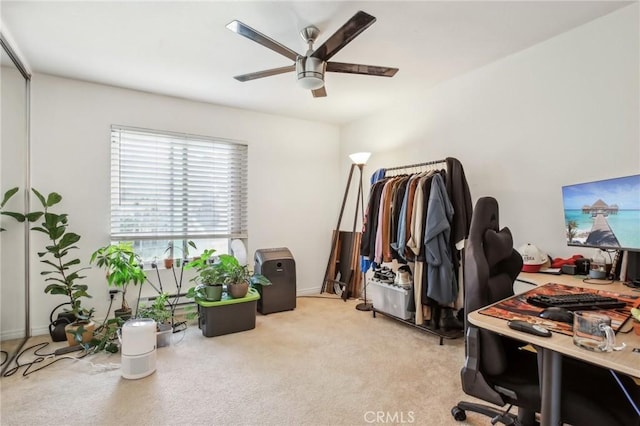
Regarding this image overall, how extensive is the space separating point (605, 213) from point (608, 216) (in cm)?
2

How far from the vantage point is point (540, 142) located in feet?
8.17

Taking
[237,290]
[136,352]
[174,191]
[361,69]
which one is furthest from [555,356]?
[174,191]

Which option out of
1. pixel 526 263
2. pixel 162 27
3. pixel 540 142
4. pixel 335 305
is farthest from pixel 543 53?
pixel 335 305

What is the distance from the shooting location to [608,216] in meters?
1.76

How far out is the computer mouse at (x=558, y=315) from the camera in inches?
45.8

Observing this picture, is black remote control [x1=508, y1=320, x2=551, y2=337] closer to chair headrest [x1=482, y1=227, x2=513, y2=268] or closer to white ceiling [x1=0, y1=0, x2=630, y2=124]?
chair headrest [x1=482, y1=227, x2=513, y2=268]

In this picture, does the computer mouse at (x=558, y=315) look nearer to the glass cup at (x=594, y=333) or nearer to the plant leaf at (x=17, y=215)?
the glass cup at (x=594, y=333)

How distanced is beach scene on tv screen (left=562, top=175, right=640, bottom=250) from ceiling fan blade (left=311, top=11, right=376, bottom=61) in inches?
62.9

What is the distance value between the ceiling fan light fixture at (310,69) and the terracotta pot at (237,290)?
199 centimetres

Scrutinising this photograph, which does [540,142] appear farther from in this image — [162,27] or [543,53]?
[162,27]

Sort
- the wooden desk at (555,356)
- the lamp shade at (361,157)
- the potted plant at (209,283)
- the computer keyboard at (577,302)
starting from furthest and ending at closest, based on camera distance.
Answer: the lamp shade at (361,157) → the potted plant at (209,283) → the computer keyboard at (577,302) → the wooden desk at (555,356)

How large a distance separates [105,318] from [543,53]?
15.3 ft

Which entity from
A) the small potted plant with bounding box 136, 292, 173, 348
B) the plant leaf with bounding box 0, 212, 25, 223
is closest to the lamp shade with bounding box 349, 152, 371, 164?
the small potted plant with bounding box 136, 292, 173, 348

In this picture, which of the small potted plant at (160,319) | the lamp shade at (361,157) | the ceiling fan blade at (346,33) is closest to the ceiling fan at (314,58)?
the ceiling fan blade at (346,33)
